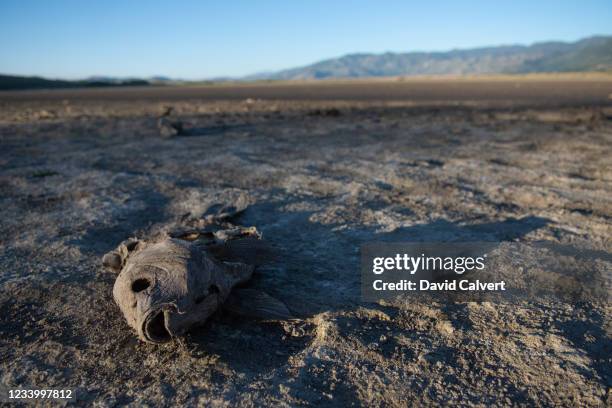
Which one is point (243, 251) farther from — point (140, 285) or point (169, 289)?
point (169, 289)

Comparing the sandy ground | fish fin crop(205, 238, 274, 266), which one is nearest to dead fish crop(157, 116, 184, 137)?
the sandy ground

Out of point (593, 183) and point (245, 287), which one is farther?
point (593, 183)

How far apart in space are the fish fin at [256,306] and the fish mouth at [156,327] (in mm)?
565

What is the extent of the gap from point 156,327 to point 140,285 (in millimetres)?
389

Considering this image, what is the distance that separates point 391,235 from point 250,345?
2.52 m

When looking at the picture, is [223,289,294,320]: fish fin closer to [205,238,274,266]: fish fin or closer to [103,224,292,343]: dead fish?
[103,224,292,343]: dead fish

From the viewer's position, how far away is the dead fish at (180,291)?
292 cm

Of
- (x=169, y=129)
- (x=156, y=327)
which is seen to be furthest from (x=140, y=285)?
(x=169, y=129)

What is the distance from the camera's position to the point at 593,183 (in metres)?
7.07

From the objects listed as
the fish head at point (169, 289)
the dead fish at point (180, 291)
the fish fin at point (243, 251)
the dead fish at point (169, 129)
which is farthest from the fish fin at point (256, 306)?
the dead fish at point (169, 129)

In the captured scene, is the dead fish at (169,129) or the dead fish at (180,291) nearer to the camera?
the dead fish at (180,291)

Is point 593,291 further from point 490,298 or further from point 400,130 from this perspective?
point 400,130

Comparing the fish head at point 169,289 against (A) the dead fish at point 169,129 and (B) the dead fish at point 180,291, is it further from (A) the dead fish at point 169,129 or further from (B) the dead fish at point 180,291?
(A) the dead fish at point 169,129

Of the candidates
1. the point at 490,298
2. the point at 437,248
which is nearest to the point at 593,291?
the point at 490,298
